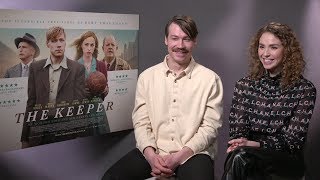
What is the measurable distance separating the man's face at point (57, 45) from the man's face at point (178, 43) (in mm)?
549

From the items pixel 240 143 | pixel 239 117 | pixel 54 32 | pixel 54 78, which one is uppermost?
pixel 54 32

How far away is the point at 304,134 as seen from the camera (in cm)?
190

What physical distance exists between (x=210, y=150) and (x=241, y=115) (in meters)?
0.24

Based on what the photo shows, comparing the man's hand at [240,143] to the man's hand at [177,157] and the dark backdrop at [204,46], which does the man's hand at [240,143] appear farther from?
the dark backdrop at [204,46]

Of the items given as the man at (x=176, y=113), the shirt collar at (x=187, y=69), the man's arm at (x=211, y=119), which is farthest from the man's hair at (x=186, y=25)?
the man's arm at (x=211, y=119)

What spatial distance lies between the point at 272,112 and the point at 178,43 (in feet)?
1.92

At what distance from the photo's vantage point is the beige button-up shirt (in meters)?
2.01

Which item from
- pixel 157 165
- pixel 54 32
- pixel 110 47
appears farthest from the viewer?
pixel 110 47

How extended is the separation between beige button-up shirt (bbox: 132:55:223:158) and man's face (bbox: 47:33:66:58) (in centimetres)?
49

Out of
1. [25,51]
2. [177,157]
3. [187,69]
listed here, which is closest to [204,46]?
[187,69]

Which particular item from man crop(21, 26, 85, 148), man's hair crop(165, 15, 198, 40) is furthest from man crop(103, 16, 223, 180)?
man crop(21, 26, 85, 148)

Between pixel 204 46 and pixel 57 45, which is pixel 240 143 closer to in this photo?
pixel 204 46

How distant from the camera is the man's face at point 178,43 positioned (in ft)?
6.47

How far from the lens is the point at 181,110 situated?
2.03 meters
